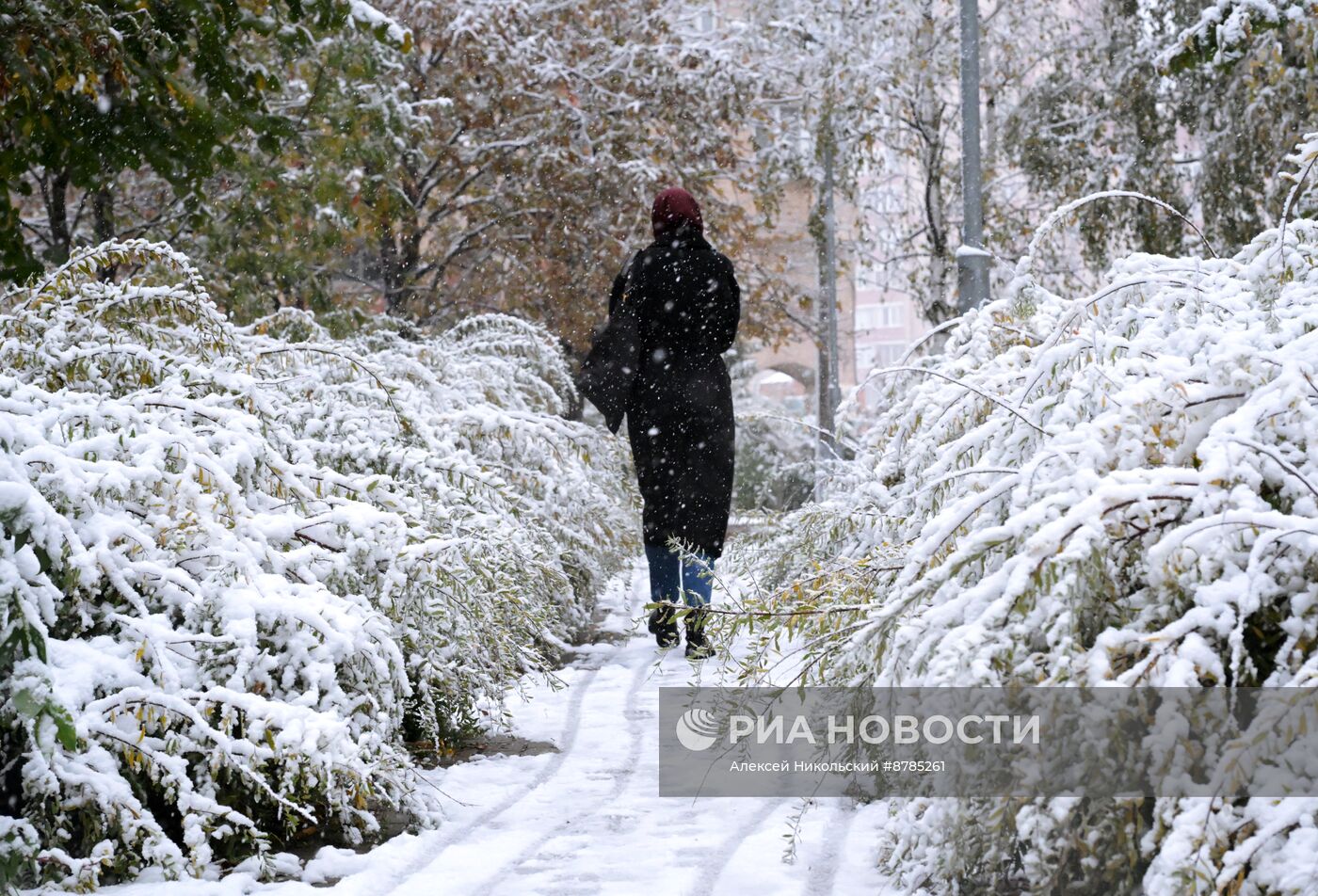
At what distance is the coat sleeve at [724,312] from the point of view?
582cm

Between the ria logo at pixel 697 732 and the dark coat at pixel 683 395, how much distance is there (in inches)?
62.8

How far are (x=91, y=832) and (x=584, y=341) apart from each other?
425 inches

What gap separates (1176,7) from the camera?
14.4 meters

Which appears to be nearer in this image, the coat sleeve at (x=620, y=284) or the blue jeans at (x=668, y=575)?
the blue jeans at (x=668, y=575)

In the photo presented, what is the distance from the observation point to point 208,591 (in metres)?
3.10

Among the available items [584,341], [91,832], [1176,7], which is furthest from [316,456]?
[1176,7]

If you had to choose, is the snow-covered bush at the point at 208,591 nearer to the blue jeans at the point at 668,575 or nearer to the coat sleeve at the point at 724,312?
the blue jeans at the point at 668,575

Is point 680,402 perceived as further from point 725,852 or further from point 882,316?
point 882,316

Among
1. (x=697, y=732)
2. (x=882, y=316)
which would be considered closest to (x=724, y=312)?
(x=697, y=732)

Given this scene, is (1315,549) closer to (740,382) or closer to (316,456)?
(316,456)

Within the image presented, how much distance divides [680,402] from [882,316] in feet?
195

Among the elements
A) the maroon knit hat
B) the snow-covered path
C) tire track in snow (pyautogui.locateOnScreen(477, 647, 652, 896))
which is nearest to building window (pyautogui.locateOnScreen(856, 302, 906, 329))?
the maroon knit hat

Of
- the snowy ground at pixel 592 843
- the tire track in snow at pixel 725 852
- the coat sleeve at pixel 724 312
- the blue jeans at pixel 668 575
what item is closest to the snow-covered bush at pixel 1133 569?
the snowy ground at pixel 592 843

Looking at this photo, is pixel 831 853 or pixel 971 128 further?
pixel 971 128
